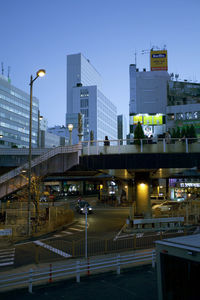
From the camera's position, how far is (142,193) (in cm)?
2983

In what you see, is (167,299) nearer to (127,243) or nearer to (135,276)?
(135,276)

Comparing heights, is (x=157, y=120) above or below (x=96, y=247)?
above

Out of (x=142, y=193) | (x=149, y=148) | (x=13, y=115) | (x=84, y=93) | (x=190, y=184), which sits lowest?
(x=190, y=184)

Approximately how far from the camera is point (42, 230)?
24.2m

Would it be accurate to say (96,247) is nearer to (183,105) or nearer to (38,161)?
(38,161)

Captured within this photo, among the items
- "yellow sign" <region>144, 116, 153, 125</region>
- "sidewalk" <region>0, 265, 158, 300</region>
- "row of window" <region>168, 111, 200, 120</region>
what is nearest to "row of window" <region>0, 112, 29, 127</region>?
"yellow sign" <region>144, 116, 153, 125</region>

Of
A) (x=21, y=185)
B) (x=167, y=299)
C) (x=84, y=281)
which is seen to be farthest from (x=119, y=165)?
(x=167, y=299)

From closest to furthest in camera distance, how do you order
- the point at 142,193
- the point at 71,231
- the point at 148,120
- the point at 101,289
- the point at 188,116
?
the point at 101,289
the point at 71,231
the point at 142,193
the point at 188,116
the point at 148,120

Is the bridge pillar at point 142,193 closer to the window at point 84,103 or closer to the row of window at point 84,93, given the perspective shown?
the window at point 84,103

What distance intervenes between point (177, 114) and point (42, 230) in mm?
68996

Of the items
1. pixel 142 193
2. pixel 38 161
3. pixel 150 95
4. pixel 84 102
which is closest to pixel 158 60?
pixel 150 95

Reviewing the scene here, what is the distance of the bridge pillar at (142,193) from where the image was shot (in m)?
29.4

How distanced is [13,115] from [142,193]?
103 metres

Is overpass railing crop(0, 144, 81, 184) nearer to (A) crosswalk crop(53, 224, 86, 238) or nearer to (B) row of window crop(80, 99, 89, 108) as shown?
(A) crosswalk crop(53, 224, 86, 238)
